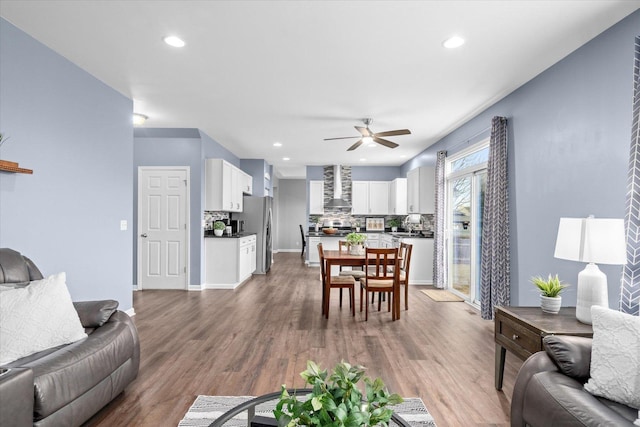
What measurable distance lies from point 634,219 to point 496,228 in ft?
5.89

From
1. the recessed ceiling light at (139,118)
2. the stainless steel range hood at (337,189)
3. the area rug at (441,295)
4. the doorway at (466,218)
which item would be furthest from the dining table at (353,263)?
the stainless steel range hood at (337,189)

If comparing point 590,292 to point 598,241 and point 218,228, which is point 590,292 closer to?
point 598,241

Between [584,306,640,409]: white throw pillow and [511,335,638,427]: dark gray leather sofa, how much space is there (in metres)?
0.04

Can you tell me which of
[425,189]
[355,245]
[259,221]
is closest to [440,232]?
[425,189]

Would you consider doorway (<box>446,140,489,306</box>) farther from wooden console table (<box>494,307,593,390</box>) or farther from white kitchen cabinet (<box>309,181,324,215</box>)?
white kitchen cabinet (<box>309,181,324,215</box>)

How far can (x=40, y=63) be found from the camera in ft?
9.65

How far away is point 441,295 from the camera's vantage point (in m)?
5.73

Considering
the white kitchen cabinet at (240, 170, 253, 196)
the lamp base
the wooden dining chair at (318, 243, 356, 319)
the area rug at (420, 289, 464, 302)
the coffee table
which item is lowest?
the area rug at (420, 289, 464, 302)

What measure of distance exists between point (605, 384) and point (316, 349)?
221cm

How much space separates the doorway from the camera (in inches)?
199

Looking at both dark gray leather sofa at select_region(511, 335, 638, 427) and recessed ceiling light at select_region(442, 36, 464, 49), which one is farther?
recessed ceiling light at select_region(442, 36, 464, 49)

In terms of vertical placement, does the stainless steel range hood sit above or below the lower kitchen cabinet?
above

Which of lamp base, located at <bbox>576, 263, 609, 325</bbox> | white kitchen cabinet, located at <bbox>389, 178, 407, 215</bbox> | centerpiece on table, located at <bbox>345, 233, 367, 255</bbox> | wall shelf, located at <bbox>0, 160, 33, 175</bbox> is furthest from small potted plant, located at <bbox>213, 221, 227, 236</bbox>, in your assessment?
lamp base, located at <bbox>576, 263, 609, 325</bbox>

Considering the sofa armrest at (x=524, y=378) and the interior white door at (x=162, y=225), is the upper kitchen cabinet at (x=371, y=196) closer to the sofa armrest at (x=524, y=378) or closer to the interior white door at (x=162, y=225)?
the interior white door at (x=162, y=225)
